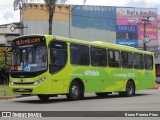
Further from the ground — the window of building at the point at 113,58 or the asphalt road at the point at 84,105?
the window of building at the point at 113,58

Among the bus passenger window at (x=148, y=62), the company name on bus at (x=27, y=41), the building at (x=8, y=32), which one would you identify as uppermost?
the building at (x=8, y=32)

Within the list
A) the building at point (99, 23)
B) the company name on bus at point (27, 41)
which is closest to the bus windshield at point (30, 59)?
the company name on bus at point (27, 41)

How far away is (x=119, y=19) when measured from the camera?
64.7 m

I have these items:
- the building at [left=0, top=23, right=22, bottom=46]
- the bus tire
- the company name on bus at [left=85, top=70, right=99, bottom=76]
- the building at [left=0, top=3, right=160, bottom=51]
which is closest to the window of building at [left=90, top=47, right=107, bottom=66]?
the company name on bus at [left=85, top=70, right=99, bottom=76]

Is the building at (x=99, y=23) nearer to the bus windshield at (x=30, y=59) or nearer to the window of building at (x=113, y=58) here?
the window of building at (x=113, y=58)

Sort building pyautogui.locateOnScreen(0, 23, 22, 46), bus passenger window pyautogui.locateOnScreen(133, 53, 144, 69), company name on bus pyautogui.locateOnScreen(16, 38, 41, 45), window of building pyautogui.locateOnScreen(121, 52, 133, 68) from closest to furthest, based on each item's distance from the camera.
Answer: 1. company name on bus pyautogui.locateOnScreen(16, 38, 41, 45)
2. window of building pyautogui.locateOnScreen(121, 52, 133, 68)
3. bus passenger window pyautogui.locateOnScreen(133, 53, 144, 69)
4. building pyautogui.locateOnScreen(0, 23, 22, 46)

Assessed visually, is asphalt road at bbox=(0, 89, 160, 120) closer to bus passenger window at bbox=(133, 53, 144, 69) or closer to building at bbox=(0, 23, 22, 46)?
bus passenger window at bbox=(133, 53, 144, 69)

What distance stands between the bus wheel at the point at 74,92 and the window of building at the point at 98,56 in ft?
6.28

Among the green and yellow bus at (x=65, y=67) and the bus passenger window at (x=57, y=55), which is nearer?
the green and yellow bus at (x=65, y=67)

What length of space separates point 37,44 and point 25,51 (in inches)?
28.9

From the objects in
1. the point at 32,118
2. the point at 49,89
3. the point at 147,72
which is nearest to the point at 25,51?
the point at 49,89

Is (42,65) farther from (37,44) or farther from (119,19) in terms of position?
(119,19)

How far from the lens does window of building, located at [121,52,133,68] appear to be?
1053 inches

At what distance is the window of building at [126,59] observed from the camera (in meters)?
26.7
